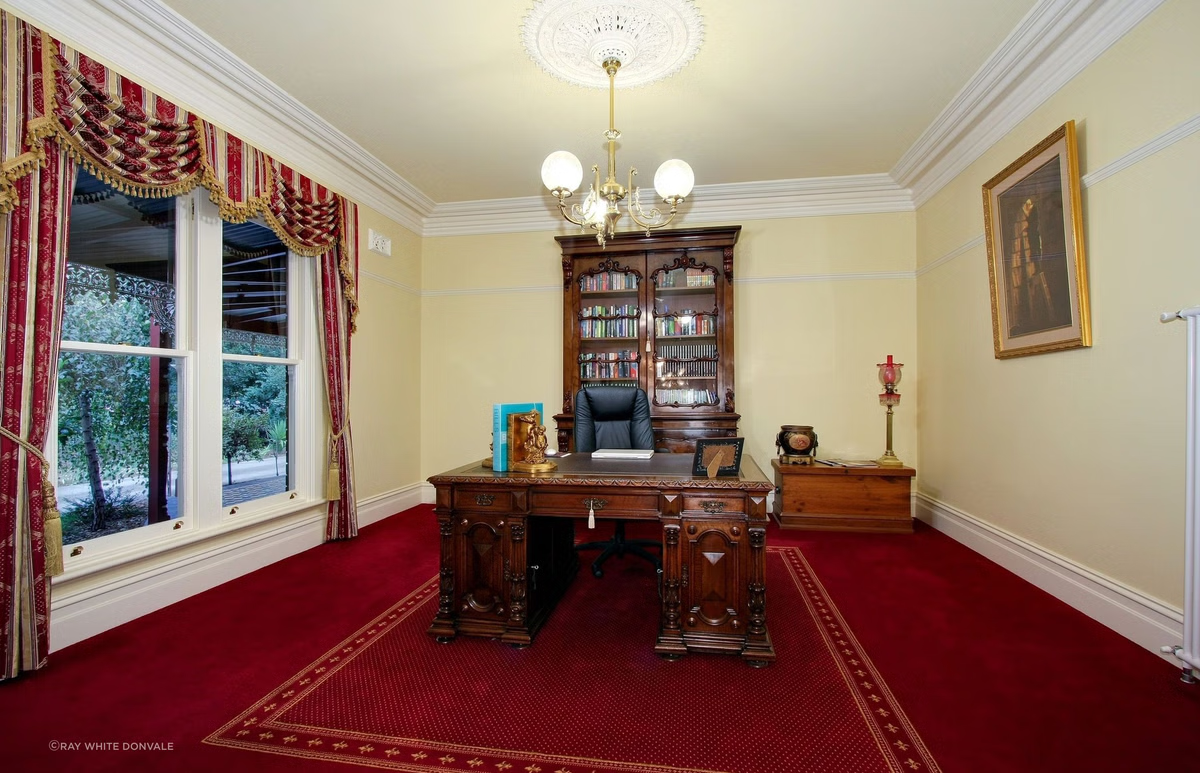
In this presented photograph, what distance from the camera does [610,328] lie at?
16.0ft

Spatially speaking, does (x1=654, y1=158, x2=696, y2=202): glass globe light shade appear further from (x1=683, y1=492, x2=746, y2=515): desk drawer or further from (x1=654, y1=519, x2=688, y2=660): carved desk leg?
(x1=654, y1=519, x2=688, y2=660): carved desk leg

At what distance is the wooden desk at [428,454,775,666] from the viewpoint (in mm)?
2141

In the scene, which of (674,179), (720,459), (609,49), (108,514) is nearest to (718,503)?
(720,459)

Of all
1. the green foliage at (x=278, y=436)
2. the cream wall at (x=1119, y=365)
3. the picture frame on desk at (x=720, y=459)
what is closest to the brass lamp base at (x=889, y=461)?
the cream wall at (x=1119, y=365)

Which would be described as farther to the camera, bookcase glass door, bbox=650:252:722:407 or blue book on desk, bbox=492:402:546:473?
bookcase glass door, bbox=650:252:722:407

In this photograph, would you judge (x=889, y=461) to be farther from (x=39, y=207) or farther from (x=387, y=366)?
(x=39, y=207)

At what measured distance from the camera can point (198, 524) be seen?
2.96m

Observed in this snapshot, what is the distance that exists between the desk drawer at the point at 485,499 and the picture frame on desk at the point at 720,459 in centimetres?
86

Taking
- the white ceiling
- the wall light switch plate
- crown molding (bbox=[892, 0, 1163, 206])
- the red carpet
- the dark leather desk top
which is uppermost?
the white ceiling

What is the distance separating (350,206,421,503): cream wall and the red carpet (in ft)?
7.41

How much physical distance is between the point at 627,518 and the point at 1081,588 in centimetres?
246

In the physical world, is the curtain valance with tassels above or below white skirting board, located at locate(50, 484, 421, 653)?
above

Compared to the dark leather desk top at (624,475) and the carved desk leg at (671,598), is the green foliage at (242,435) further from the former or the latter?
the carved desk leg at (671,598)

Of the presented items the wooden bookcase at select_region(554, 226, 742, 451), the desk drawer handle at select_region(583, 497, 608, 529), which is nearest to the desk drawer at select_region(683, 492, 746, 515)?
the desk drawer handle at select_region(583, 497, 608, 529)
